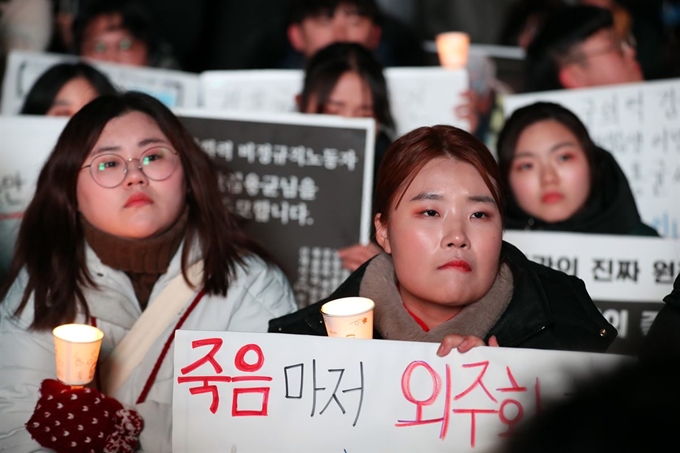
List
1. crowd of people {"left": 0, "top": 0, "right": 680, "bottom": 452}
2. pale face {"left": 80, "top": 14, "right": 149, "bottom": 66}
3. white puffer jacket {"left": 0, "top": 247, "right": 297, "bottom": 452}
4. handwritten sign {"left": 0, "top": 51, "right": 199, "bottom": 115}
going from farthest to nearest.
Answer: pale face {"left": 80, "top": 14, "right": 149, "bottom": 66} → handwritten sign {"left": 0, "top": 51, "right": 199, "bottom": 115} → white puffer jacket {"left": 0, "top": 247, "right": 297, "bottom": 452} → crowd of people {"left": 0, "top": 0, "right": 680, "bottom": 452}

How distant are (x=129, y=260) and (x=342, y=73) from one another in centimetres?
210

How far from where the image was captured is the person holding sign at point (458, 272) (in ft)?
9.27

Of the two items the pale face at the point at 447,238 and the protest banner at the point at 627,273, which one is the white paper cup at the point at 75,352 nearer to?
the pale face at the point at 447,238

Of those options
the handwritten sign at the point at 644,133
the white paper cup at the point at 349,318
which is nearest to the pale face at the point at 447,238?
the white paper cup at the point at 349,318

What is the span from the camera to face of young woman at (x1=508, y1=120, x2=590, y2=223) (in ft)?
15.0

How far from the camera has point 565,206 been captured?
181 inches

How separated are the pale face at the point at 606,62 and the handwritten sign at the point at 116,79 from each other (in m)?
2.36

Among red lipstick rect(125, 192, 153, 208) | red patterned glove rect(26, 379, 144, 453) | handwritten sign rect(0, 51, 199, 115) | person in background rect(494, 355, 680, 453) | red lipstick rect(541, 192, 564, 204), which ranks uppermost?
handwritten sign rect(0, 51, 199, 115)

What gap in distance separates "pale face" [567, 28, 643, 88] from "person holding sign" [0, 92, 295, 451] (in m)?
2.81

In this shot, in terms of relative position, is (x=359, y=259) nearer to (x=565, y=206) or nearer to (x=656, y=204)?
(x=565, y=206)

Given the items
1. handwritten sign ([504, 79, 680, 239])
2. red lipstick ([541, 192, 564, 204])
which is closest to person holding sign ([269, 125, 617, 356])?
red lipstick ([541, 192, 564, 204])

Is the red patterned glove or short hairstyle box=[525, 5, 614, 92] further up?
short hairstyle box=[525, 5, 614, 92]

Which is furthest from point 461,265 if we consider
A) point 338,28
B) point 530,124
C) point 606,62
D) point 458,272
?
point 338,28

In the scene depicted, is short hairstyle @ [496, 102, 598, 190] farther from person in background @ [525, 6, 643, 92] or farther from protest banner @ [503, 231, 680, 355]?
person in background @ [525, 6, 643, 92]
